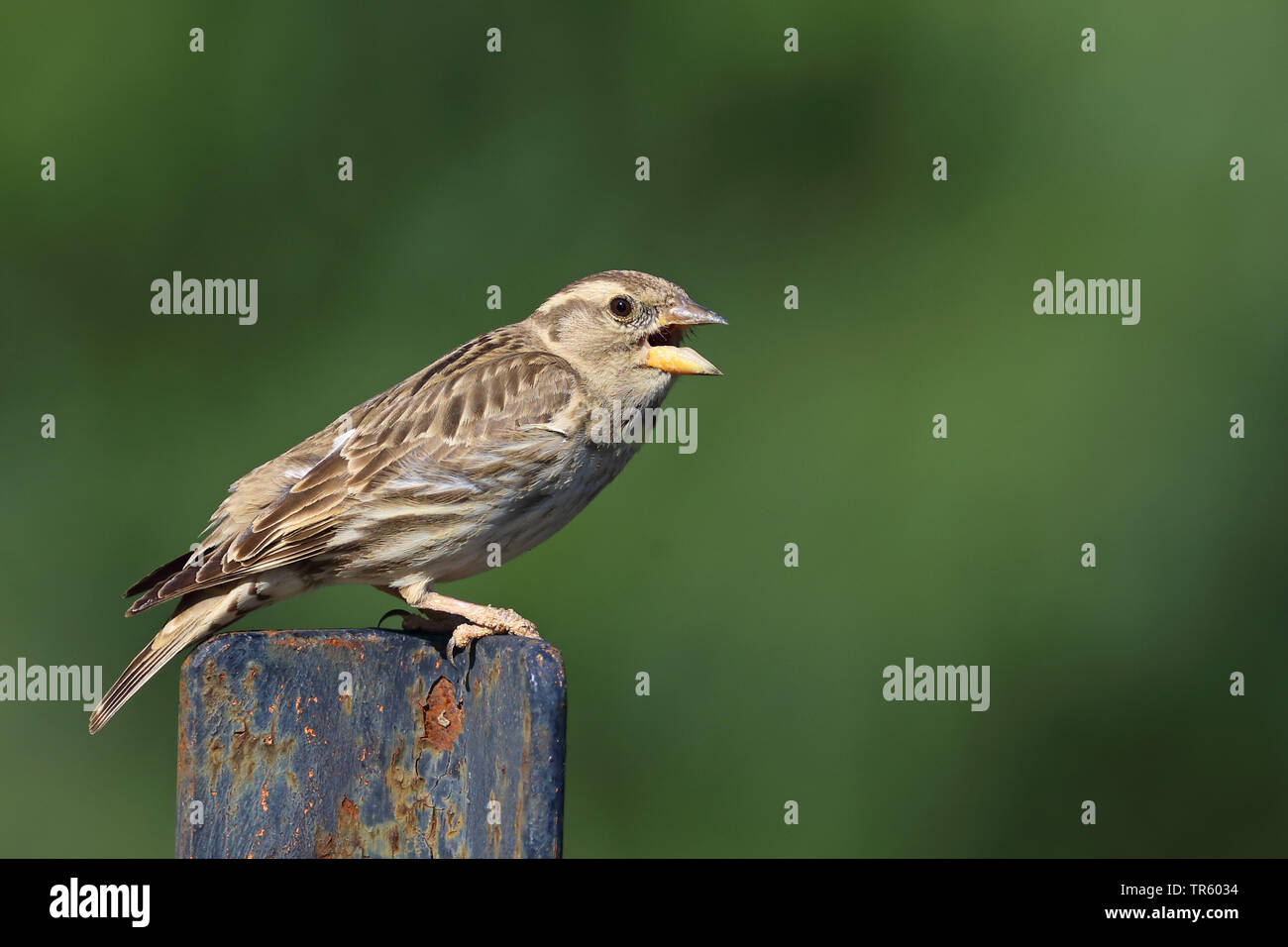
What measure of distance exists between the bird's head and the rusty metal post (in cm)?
184

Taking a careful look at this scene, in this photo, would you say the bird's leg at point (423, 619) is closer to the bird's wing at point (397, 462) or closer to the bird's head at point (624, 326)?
the bird's wing at point (397, 462)

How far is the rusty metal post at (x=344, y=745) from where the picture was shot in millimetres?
4012

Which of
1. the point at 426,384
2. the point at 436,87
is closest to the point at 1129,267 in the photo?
the point at 436,87

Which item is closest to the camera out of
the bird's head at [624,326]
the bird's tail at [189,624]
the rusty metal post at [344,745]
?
the rusty metal post at [344,745]

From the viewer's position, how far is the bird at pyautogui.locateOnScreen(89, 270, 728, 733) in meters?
5.46

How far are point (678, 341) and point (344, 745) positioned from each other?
97.6 inches

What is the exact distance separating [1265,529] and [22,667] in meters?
8.51

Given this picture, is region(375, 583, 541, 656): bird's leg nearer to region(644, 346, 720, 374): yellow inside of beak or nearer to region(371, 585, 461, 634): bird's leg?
region(371, 585, 461, 634): bird's leg

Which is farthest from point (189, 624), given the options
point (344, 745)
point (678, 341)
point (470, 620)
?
point (678, 341)

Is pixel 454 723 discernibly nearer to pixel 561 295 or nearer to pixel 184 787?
pixel 184 787

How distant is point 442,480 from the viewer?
5566 mm

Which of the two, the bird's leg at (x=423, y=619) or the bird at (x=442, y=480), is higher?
the bird at (x=442, y=480)

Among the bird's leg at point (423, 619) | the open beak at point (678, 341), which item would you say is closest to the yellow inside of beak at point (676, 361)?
the open beak at point (678, 341)

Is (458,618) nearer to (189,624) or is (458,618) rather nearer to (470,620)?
(470,620)
